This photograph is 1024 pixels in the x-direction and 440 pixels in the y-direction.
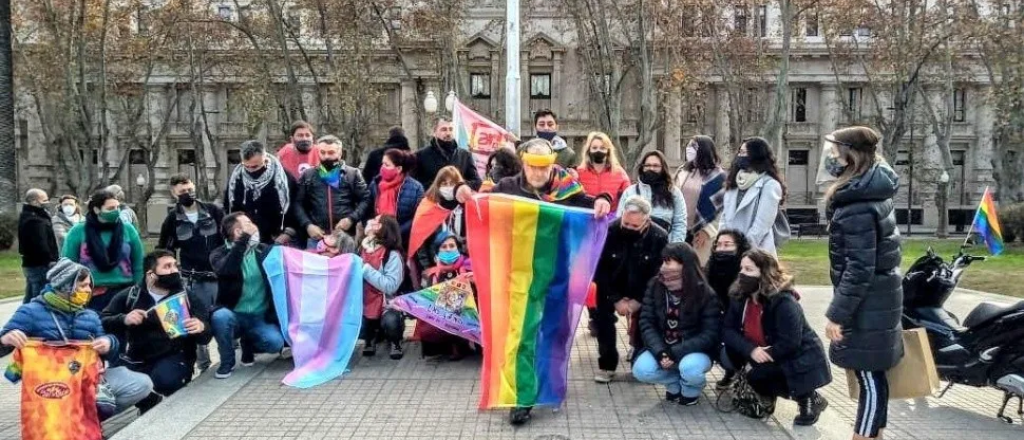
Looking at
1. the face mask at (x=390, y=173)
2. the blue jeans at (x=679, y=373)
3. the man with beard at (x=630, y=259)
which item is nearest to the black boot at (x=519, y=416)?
the blue jeans at (x=679, y=373)

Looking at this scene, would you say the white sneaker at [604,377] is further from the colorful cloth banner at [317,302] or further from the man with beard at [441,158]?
the man with beard at [441,158]

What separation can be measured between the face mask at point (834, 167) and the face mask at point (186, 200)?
5.87m

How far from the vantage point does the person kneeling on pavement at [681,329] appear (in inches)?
225

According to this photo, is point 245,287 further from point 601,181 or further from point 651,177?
point 651,177

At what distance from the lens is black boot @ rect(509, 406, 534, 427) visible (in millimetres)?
5426

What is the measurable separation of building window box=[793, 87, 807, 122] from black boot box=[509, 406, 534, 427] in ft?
160

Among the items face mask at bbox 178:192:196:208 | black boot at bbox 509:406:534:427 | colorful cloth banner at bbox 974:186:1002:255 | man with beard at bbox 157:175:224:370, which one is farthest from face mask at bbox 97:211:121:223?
colorful cloth banner at bbox 974:186:1002:255

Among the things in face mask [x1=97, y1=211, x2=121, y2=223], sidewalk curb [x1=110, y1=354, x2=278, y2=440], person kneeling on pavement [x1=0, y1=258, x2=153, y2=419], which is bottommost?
sidewalk curb [x1=110, y1=354, x2=278, y2=440]

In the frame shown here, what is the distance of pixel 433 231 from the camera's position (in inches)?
295

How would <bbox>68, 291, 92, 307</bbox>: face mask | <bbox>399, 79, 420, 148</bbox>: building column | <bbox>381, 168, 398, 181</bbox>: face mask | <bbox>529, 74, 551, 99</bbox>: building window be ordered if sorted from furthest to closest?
<bbox>529, 74, 551, 99</bbox>: building window → <bbox>399, 79, 420, 148</bbox>: building column → <bbox>381, 168, 398, 181</bbox>: face mask → <bbox>68, 291, 92, 307</bbox>: face mask

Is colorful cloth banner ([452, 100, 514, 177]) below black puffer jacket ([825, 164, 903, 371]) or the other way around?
the other way around

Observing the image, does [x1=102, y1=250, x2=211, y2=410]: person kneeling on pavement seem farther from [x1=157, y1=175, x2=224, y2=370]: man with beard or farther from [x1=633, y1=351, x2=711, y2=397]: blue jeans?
[x1=633, y1=351, x2=711, y2=397]: blue jeans

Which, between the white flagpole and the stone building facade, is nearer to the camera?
the white flagpole

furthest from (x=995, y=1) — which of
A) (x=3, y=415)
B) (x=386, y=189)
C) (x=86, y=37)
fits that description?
(x=86, y=37)
